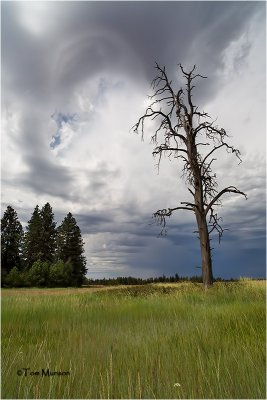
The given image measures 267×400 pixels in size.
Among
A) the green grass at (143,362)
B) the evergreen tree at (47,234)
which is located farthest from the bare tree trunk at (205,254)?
the evergreen tree at (47,234)

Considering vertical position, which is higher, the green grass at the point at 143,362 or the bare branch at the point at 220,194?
the bare branch at the point at 220,194

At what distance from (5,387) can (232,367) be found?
201 cm

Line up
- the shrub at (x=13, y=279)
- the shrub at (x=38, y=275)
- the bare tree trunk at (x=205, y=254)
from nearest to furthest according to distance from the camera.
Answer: the bare tree trunk at (x=205, y=254) < the shrub at (x=13, y=279) < the shrub at (x=38, y=275)

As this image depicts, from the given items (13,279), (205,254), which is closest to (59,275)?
(13,279)

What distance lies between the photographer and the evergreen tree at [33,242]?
4344 cm

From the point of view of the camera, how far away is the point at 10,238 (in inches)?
1553

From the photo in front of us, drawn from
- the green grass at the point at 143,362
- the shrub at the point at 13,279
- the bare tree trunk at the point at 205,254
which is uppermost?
the bare tree trunk at the point at 205,254

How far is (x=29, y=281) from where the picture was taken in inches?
1356

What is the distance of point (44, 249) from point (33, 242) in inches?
85.3

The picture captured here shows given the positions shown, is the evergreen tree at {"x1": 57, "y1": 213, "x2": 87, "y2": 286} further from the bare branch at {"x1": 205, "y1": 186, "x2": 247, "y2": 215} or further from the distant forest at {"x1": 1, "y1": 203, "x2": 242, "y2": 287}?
the bare branch at {"x1": 205, "y1": 186, "x2": 247, "y2": 215}

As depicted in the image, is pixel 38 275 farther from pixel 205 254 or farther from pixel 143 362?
pixel 143 362

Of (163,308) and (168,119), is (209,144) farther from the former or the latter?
(163,308)

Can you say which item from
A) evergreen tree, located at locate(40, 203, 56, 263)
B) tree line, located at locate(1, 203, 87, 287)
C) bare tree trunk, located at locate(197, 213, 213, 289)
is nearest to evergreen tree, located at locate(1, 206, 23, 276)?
tree line, located at locate(1, 203, 87, 287)

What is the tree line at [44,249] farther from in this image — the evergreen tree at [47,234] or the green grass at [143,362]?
the green grass at [143,362]
